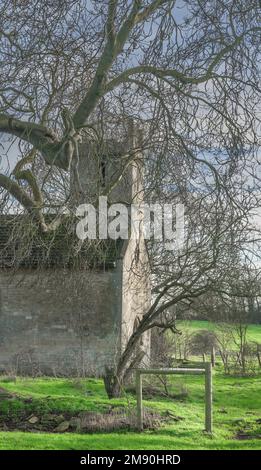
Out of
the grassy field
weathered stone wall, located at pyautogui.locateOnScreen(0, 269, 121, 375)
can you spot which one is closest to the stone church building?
weathered stone wall, located at pyautogui.locateOnScreen(0, 269, 121, 375)

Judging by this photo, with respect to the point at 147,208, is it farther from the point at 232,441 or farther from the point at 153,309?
the point at 153,309

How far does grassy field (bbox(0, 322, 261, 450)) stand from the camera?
8969 mm

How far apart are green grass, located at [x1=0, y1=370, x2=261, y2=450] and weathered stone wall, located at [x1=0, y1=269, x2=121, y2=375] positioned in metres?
1.83

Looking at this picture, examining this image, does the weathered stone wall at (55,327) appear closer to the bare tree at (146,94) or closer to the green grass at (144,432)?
the green grass at (144,432)

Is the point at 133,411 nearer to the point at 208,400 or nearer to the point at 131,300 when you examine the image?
the point at 208,400

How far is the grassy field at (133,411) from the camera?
8969 mm

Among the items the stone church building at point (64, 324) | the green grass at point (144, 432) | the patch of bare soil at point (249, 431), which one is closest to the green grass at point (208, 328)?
the stone church building at point (64, 324)

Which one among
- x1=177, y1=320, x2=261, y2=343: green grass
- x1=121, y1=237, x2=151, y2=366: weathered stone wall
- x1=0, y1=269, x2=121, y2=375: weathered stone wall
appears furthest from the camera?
Result: x1=177, y1=320, x2=261, y2=343: green grass

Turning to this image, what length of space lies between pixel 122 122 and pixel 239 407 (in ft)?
34.0

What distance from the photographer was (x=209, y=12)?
25.3 feet

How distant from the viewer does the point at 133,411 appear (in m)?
11.2

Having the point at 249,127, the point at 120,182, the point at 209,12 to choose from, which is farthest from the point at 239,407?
the point at 209,12

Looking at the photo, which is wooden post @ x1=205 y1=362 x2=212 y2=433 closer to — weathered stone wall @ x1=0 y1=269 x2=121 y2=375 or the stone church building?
the stone church building

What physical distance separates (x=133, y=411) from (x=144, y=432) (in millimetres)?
900
